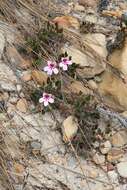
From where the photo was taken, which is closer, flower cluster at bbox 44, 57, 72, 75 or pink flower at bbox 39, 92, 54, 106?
pink flower at bbox 39, 92, 54, 106

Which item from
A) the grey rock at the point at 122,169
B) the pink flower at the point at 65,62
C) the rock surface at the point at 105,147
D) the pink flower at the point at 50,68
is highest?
the pink flower at the point at 65,62

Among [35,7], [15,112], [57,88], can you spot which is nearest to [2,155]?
[15,112]

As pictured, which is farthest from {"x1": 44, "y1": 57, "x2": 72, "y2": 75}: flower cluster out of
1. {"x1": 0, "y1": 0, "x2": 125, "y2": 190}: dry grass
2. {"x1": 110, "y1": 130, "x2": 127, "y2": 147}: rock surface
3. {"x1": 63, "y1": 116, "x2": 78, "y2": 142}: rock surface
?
{"x1": 110, "y1": 130, "x2": 127, "y2": 147}: rock surface

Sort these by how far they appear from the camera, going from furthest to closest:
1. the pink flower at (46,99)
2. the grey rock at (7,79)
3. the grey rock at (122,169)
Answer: the grey rock at (7,79), the pink flower at (46,99), the grey rock at (122,169)

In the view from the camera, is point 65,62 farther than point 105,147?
Yes

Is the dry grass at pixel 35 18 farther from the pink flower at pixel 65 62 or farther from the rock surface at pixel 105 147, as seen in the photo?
the rock surface at pixel 105 147

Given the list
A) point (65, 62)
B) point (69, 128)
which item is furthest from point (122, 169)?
point (65, 62)

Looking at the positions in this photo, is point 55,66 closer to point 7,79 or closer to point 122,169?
point 7,79

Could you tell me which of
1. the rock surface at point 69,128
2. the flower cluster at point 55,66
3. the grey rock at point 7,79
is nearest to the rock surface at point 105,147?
the rock surface at point 69,128

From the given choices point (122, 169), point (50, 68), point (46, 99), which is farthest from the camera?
point (50, 68)

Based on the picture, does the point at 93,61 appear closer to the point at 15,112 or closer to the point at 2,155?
the point at 15,112

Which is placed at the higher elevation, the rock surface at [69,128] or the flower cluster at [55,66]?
the flower cluster at [55,66]

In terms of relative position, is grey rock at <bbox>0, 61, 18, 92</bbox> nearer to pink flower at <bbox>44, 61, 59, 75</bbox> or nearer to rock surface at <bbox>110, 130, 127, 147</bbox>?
pink flower at <bbox>44, 61, 59, 75</bbox>
